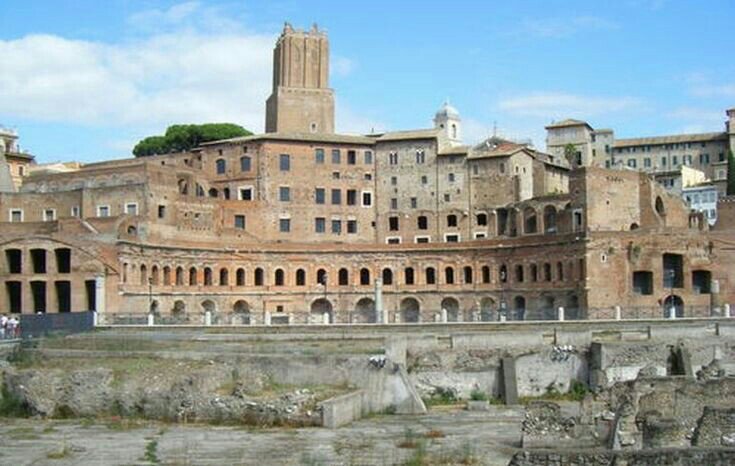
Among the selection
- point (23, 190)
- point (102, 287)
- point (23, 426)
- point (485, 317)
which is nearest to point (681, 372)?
point (485, 317)

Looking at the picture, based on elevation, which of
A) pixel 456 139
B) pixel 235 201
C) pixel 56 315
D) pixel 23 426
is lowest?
pixel 23 426

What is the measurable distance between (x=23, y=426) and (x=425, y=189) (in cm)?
4702

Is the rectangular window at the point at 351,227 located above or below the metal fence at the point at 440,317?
above

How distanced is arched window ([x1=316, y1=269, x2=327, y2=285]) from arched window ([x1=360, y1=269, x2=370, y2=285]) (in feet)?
8.76

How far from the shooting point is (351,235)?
76.8 metres

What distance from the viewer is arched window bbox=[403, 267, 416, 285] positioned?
73.6m

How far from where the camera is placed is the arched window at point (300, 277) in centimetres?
7238

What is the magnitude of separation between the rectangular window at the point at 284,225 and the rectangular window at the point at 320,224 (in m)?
2.16

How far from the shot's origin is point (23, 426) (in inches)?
1300

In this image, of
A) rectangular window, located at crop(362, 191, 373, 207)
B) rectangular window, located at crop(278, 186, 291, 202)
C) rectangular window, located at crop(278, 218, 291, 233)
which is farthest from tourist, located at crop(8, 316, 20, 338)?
rectangular window, located at crop(362, 191, 373, 207)

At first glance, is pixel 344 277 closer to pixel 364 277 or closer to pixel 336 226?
pixel 364 277

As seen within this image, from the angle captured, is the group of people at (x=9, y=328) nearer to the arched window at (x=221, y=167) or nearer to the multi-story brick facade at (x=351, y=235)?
the multi-story brick facade at (x=351, y=235)

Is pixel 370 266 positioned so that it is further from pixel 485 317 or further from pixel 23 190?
pixel 23 190

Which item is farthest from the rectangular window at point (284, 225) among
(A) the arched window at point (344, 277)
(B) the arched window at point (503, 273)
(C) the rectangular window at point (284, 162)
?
(B) the arched window at point (503, 273)
